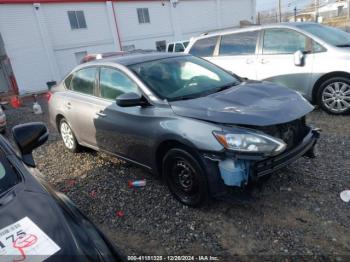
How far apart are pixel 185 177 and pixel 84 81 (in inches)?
97.0

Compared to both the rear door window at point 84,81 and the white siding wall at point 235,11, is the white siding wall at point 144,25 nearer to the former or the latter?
the white siding wall at point 235,11

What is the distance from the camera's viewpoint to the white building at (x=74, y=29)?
18.6m

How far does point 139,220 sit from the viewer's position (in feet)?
11.2

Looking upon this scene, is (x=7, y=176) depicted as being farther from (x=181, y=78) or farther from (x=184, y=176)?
(x=181, y=78)

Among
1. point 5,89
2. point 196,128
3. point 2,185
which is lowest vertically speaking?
point 5,89

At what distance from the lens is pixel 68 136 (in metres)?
5.53

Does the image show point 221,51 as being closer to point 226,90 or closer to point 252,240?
point 226,90

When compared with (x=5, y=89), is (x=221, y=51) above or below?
above

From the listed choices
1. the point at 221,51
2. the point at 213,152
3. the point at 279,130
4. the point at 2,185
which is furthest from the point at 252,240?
the point at 221,51

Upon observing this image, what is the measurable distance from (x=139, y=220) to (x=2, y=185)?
5.80 feet

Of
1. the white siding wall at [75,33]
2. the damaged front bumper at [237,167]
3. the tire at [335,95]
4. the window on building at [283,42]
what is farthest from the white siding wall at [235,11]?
the damaged front bumper at [237,167]

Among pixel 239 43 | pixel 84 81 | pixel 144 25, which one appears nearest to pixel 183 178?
pixel 84 81

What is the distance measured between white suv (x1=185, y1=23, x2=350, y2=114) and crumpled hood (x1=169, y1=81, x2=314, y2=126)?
8.39 feet

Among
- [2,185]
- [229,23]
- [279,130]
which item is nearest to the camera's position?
[2,185]
